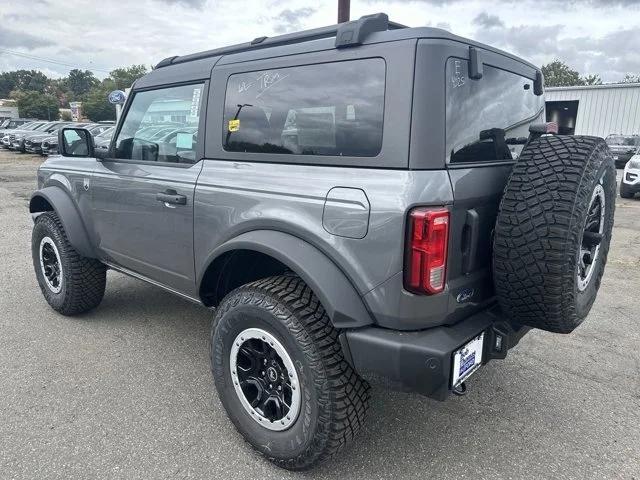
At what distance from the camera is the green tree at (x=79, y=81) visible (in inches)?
4291

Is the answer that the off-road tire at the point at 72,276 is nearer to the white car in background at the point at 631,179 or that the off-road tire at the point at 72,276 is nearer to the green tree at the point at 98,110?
the white car in background at the point at 631,179

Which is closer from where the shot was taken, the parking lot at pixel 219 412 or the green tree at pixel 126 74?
the parking lot at pixel 219 412

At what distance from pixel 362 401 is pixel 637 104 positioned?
85.2ft

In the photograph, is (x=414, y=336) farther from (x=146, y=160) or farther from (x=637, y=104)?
(x=637, y=104)

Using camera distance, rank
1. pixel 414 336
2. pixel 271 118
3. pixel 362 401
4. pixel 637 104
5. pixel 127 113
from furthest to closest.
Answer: pixel 637 104
pixel 127 113
pixel 271 118
pixel 362 401
pixel 414 336

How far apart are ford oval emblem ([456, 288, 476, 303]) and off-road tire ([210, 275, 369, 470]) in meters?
0.55

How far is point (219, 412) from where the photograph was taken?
2.74 metres

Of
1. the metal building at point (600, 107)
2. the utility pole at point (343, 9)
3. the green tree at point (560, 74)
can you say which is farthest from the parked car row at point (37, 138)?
the green tree at point (560, 74)

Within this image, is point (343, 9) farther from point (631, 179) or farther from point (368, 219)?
point (631, 179)

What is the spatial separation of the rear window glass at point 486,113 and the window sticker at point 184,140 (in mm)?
1542

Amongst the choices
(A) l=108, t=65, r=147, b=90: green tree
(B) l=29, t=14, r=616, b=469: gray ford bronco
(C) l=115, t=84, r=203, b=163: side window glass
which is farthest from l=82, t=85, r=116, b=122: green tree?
(B) l=29, t=14, r=616, b=469: gray ford bronco

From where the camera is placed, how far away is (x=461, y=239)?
2025mm

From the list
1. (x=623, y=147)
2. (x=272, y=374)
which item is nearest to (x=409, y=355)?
(x=272, y=374)

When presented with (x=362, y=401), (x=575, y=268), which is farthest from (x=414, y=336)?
(x=575, y=268)
